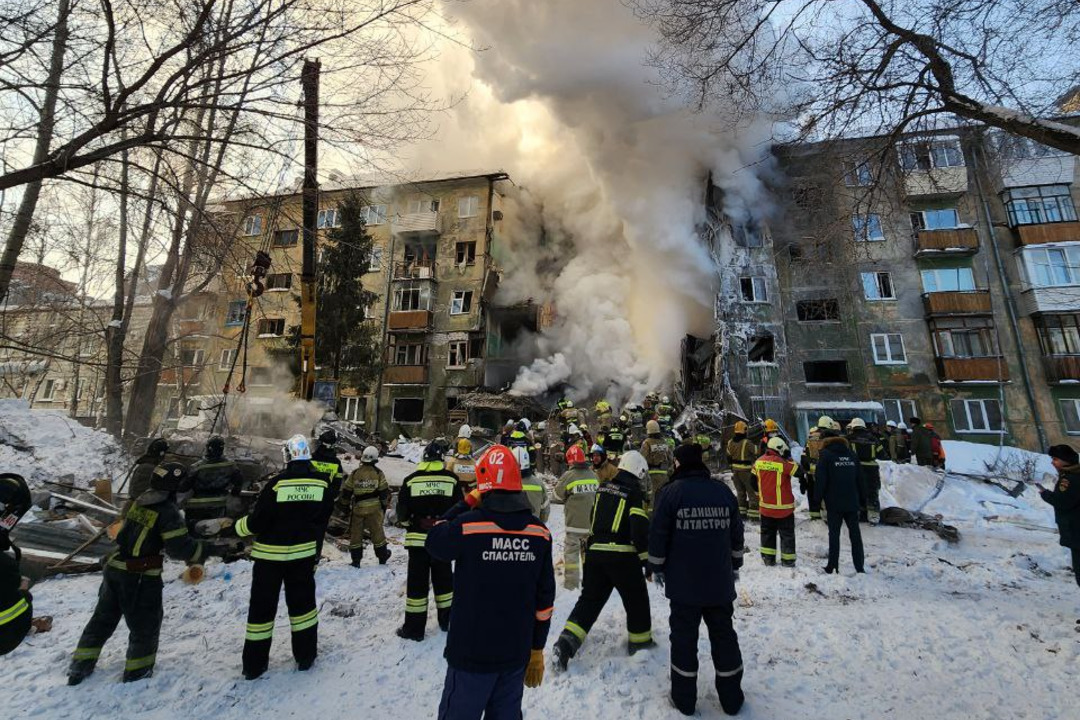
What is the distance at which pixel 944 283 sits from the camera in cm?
2244

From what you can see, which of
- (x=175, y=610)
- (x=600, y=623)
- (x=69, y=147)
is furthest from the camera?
(x=175, y=610)

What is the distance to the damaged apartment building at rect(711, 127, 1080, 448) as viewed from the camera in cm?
2059

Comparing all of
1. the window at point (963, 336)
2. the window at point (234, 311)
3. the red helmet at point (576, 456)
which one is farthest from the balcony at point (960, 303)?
the window at point (234, 311)

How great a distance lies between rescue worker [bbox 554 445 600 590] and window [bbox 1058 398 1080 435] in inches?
984

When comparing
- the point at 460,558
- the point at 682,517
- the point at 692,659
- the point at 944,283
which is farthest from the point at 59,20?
the point at 944,283

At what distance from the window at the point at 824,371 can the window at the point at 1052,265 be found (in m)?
8.61

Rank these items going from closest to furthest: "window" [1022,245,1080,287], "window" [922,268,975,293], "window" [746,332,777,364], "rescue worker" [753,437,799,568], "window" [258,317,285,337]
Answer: "rescue worker" [753,437,799,568] < "window" [1022,245,1080,287] < "window" [922,268,975,293] < "window" [746,332,777,364] < "window" [258,317,285,337]

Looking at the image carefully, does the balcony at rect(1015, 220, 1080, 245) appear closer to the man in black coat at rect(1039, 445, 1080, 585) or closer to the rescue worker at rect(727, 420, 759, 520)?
the rescue worker at rect(727, 420, 759, 520)

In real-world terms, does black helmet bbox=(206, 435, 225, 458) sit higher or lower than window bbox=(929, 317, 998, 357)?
lower

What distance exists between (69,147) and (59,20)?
130 cm

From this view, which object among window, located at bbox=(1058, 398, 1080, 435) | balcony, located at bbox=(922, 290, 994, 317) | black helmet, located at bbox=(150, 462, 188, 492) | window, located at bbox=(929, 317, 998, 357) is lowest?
black helmet, located at bbox=(150, 462, 188, 492)

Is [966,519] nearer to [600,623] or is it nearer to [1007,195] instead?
[600,623]

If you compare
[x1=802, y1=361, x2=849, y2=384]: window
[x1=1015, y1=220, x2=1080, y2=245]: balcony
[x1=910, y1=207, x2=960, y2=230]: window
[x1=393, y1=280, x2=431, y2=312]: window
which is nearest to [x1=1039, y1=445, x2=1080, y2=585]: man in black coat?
[x1=802, y1=361, x2=849, y2=384]: window

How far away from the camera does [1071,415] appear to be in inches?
789
